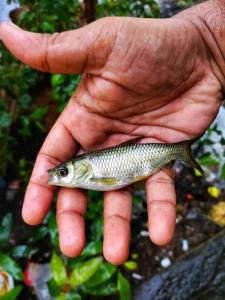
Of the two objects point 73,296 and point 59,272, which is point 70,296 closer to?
point 73,296

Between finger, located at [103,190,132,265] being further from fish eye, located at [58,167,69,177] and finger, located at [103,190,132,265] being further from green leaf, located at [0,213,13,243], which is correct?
green leaf, located at [0,213,13,243]

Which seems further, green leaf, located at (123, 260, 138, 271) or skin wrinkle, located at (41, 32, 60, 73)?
green leaf, located at (123, 260, 138, 271)

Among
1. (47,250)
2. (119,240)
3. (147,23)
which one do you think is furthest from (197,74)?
(47,250)

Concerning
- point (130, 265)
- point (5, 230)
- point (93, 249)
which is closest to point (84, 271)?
point (93, 249)

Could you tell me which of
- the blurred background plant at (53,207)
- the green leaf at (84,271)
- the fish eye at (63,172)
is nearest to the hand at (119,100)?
the fish eye at (63,172)

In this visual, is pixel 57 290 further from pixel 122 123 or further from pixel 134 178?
pixel 122 123

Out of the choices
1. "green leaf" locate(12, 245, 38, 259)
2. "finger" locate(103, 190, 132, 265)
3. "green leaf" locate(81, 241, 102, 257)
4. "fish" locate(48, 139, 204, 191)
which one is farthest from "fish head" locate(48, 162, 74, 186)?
"green leaf" locate(12, 245, 38, 259)
